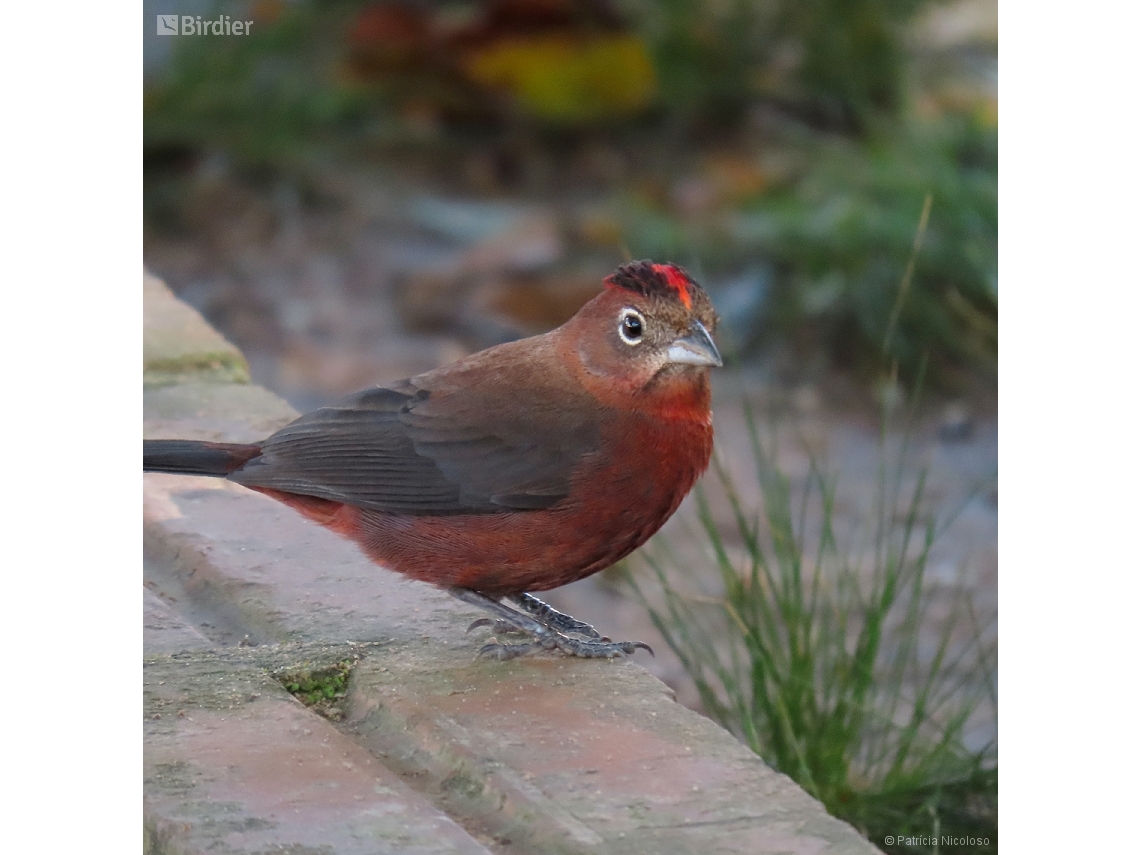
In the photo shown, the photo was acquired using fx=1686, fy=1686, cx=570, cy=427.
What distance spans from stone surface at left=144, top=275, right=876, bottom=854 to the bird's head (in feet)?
1.60

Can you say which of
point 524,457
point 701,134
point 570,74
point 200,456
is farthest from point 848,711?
point 701,134

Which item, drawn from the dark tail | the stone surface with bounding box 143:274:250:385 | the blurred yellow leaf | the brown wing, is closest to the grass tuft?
the brown wing

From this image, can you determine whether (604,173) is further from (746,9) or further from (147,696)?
(147,696)

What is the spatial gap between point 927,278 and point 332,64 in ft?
6.99

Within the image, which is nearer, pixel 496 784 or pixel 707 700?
pixel 496 784

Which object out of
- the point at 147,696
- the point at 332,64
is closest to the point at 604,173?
the point at 332,64

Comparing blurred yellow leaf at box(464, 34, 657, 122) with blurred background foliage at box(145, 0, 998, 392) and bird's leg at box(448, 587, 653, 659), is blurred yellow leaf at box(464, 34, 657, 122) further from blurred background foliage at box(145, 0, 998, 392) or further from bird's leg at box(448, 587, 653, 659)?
bird's leg at box(448, 587, 653, 659)

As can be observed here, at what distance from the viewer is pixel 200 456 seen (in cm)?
293

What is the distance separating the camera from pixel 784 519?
10.7ft

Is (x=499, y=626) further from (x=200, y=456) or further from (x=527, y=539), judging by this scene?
(x=200, y=456)

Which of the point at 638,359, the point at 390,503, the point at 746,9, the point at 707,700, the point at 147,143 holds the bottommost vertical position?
the point at 707,700

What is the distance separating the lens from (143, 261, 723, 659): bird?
276 centimetres

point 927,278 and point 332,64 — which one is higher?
point 332,64

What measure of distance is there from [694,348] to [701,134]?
413cm
